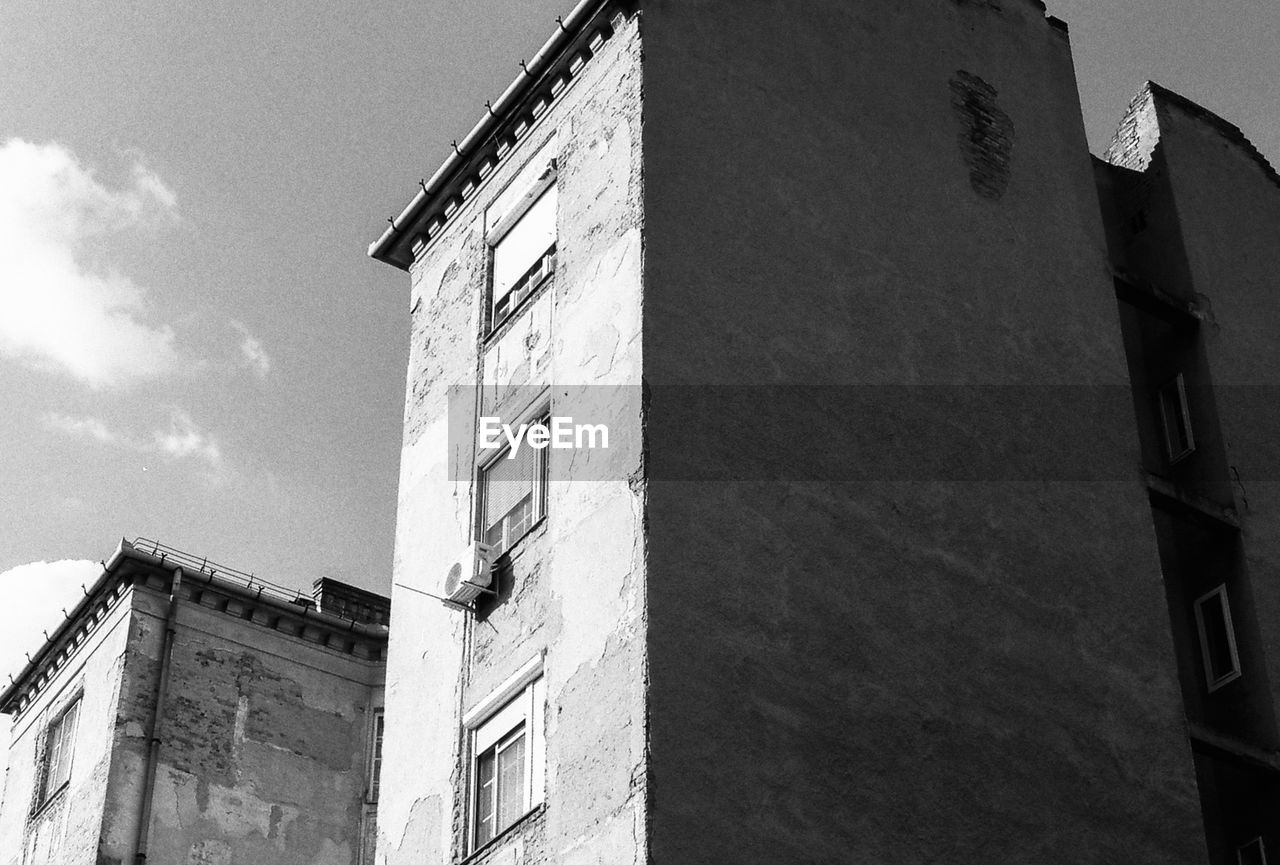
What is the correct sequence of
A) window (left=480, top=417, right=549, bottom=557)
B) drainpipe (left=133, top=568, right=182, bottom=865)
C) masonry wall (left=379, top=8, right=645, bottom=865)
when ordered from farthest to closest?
drainpipe (left=133, top=568, right=182, bottom=865), window (left=480, top=417, right=549, bottom=557), masonry wall (left=379, top=8, right=645, bottom=865)

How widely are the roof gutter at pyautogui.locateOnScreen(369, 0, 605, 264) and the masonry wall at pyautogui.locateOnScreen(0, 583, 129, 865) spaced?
919 cm

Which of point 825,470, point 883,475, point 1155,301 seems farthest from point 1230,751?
point 1155,301

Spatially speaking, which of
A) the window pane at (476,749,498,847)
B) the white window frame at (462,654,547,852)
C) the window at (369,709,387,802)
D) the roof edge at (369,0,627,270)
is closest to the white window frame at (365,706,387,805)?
the window at (369,709,387,802)

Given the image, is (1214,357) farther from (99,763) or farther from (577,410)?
(99,763)

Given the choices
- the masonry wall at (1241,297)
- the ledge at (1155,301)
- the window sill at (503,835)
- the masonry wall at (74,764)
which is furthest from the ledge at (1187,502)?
the masonry wall at (74,764)

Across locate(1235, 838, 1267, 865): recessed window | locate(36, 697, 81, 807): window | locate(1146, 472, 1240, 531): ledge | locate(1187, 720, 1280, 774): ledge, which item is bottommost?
locate(1235, 838, 1267, 865): recessed window

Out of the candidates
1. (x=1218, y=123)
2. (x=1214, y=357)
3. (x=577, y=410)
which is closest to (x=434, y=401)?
(x=577, y=410)

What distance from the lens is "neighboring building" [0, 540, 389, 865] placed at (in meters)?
29.8

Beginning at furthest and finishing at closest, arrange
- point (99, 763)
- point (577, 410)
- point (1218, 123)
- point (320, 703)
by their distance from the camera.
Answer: point (320, 703)
point (99, 763)
point (1218, 123)
point (577, 410)

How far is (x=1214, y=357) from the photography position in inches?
954

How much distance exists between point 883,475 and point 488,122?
735 cm

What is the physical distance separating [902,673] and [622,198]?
5860mm

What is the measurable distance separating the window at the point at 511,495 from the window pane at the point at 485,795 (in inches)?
88.9

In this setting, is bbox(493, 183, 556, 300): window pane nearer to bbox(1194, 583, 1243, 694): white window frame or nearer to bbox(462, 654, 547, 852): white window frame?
bbox(462, 654, 547, 852): white window frame
